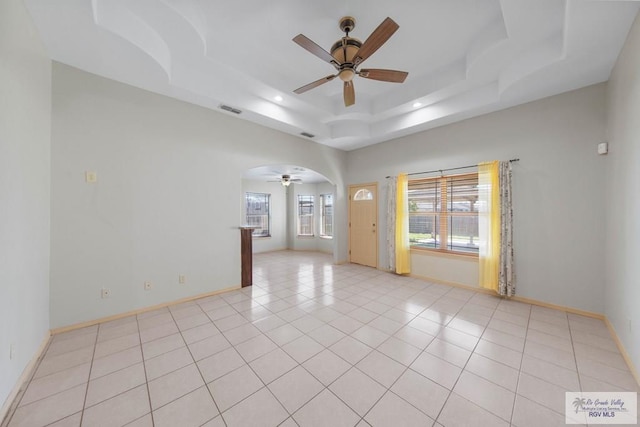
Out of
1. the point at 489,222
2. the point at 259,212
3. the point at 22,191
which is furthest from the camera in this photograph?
the point at 259,212

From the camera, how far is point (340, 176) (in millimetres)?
5891

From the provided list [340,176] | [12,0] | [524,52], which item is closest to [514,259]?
[524,52]

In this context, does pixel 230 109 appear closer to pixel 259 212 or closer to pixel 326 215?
pixel 259 212

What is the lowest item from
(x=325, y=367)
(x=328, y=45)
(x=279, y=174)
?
(x=325, y=367)

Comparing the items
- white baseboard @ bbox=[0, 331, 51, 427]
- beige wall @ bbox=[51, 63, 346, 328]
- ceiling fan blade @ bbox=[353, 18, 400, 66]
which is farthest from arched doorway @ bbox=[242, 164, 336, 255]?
white baseboard @ bbox=[0, 331, 51, 427]

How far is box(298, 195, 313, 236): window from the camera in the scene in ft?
28.1

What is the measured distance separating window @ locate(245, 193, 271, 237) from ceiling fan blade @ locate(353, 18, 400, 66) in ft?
21.0

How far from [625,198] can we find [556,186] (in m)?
1.06

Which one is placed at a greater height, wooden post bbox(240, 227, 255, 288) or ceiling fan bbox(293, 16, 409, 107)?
ceiling fan bbox(293, 16, 409, 107)

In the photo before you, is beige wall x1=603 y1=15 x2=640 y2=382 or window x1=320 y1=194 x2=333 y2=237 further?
window x1=320 y1=194 x2=333 y2=237

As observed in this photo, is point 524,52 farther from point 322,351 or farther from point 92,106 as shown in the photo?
point 92,106

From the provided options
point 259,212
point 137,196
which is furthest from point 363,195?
point 137,196

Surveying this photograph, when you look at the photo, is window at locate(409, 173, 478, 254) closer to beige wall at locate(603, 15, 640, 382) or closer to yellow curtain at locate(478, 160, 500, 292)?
yellow curtain at locate(478, 160, 500, 292)

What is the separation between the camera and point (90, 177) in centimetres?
270
